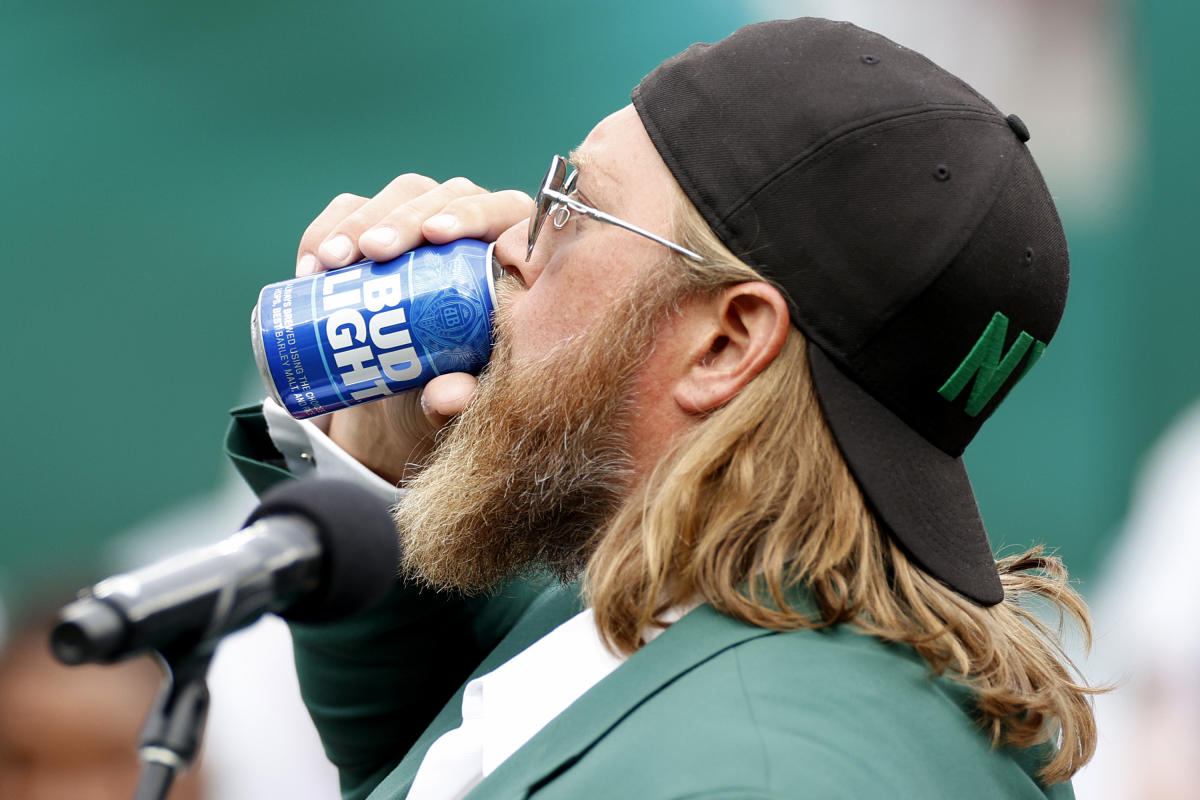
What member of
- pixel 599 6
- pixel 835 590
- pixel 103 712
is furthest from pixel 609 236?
pixel 103 712

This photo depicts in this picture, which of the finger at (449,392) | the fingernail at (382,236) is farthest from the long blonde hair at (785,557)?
the fingernail at (382,236)

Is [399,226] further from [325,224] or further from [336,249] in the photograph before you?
[325,224]

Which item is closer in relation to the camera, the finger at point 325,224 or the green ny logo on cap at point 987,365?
the green ny logo on cap at point 987,365

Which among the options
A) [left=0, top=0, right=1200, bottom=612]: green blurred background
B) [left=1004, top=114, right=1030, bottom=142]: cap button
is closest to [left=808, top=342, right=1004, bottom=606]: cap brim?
[left=1004, top=114, right=1030, bottom=142]: cap button

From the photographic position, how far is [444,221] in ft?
4.03

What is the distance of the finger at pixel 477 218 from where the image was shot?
1219 mm

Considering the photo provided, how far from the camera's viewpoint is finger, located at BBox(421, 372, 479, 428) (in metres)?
1.17

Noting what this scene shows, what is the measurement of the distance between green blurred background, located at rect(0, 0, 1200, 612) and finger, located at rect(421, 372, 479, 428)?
88 centimetres

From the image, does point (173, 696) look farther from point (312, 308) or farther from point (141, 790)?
point (312, 308)

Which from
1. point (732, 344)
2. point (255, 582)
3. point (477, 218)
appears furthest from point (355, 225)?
point (255, 582)

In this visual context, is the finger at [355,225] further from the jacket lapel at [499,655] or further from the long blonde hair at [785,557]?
the jacket lapel at [499,655]

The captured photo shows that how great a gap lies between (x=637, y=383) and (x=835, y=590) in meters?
0.32

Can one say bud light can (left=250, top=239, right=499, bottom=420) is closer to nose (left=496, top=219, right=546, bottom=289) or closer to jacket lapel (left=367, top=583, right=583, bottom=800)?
nose (left=496, top=219, right=546, bottom=289)

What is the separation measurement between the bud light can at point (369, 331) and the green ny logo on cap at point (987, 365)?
1.64 feet
